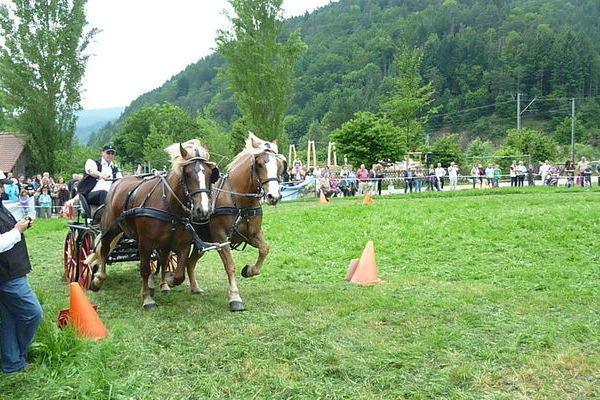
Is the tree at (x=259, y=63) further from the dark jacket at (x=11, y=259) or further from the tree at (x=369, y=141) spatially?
the dark jacket at (x=11, y=259)

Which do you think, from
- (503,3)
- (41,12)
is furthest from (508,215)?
(503,3)

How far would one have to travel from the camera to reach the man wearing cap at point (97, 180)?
8.35m

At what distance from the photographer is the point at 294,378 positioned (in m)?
4.38

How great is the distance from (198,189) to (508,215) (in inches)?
339

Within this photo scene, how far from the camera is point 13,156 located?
40.0 m

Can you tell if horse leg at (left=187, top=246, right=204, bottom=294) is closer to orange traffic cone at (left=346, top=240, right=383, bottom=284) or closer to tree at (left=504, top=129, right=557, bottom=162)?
orange traffic cone at (left=346, top=240, right=383, bottom=284)

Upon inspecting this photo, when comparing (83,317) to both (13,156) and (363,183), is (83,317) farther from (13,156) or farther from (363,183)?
(13,156)

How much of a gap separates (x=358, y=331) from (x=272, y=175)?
2522 mm

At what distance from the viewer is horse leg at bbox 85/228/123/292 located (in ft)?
25.0

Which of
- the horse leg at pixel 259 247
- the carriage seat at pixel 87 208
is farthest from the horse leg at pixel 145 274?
the carriage seat at pixel 87 208

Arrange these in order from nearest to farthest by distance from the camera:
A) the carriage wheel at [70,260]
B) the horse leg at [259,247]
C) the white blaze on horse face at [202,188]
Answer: the white blaze on horse face at [202,188] → the horse leg at [259,247] → the carriage wheel at [70,260]

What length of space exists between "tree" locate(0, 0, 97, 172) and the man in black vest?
3203 centimetres

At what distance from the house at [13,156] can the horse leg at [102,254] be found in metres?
34.9

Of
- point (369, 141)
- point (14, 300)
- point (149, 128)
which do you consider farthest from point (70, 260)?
point (149, 128)
